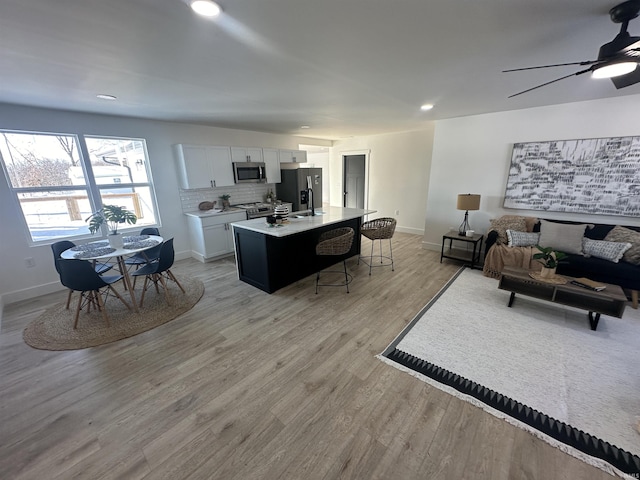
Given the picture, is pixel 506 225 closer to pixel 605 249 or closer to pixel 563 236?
pixel 563 236

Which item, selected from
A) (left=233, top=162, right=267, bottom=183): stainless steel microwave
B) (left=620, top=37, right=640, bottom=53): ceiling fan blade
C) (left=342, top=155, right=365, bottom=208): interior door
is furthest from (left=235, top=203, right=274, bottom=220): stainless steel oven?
(left=620, top=37, right=640, bottom=53): ceiling fan blade

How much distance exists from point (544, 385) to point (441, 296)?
1424 millimetres

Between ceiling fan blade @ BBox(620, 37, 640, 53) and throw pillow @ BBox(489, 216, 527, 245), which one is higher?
ceiling fan blade @ BBox(620, 37, 640, 53)

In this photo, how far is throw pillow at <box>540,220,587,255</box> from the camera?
11.3 ft

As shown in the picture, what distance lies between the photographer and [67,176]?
3.61m

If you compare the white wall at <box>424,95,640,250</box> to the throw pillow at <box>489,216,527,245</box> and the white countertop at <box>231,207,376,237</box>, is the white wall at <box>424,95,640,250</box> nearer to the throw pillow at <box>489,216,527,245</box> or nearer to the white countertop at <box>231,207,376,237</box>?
the throw pillow at <box>489,216,527,245</box>

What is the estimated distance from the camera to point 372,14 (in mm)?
1392

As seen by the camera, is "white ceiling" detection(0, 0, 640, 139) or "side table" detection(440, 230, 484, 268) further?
"side table" detection(440, 230, 484, 268)

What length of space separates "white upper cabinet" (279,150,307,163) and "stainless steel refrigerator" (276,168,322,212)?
0.32 metres


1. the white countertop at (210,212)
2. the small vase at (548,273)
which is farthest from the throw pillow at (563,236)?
the white countertop at (210,212)

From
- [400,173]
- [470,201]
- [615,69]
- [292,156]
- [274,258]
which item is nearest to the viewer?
[615,69]

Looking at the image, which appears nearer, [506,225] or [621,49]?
[621,49]

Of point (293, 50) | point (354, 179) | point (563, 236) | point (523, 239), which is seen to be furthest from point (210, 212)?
point (563, 236)

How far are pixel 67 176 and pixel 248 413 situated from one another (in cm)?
422
